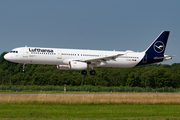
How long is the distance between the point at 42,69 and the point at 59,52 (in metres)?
63.6

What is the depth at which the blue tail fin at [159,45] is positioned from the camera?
54.7 meters

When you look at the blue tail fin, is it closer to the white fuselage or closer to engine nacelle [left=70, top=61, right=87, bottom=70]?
the white fuselage

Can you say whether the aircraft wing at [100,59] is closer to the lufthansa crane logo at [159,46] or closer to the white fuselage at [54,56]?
the white fuselage at [54,56]

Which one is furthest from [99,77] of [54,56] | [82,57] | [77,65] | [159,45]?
[54,56]

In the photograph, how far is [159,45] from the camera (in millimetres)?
55562

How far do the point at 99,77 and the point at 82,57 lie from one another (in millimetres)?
51995

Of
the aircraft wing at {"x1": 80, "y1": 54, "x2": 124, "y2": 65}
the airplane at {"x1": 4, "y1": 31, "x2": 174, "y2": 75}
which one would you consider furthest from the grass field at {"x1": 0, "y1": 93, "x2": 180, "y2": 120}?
the aircraft wing at {"x1": 80, "y1": 54, "x2": 124, "y2": 65}

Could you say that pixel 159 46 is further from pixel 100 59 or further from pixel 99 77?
pixel 99 77

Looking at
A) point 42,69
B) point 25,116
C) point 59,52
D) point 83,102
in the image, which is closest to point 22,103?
point 83,102

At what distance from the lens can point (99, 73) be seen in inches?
3937

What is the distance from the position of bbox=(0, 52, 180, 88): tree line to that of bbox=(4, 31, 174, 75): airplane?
128 feet

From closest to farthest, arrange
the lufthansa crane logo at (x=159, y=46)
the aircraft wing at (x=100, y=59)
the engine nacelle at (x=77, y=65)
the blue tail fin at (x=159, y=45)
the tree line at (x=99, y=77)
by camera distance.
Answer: the engine nacelle at (x=77, y=65) → the aircraft wing at (x=100, y=59) → the blue tail fin at (x=159, y=45) → the lufthansa crane logo at (x=159, y=46) → the tree line at (x=99, y=77)

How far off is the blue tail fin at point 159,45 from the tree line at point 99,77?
3775 cm

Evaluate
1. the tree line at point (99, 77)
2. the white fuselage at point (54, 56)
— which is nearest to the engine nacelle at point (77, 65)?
the white fuselage at point (54, 56)
